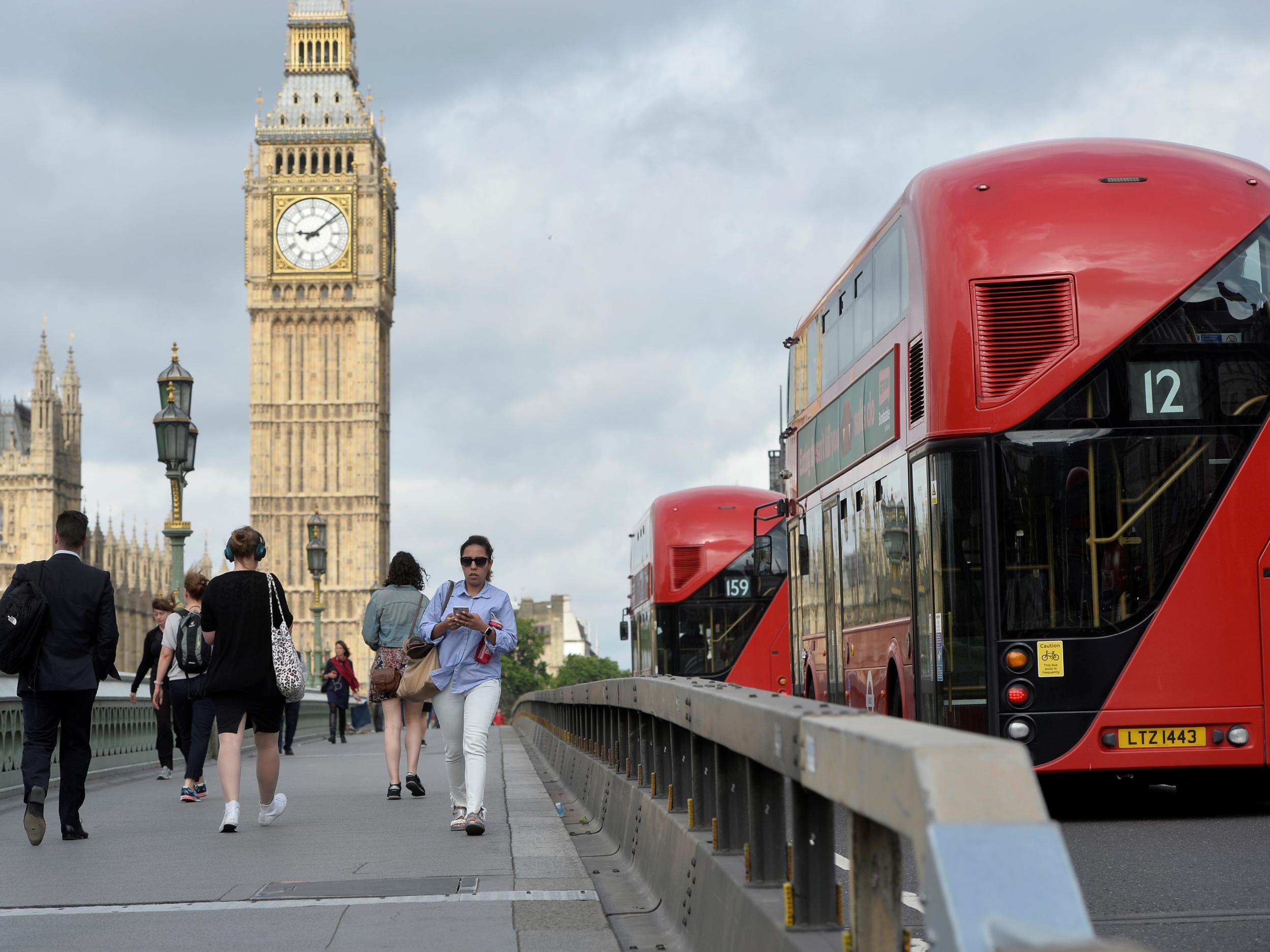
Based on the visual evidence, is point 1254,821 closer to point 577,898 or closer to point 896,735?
point 577,898

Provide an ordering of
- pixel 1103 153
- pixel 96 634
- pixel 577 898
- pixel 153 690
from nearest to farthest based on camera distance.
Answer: pixel 577 898 < pixel 96 634 < pixel 1103 153 < pixel 153 690

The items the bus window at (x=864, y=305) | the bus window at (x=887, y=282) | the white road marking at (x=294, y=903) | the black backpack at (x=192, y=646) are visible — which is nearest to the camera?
the white road marking at (x=294, y=903)

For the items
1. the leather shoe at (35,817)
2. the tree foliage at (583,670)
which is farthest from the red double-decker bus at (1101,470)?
the tree foliage at (583,670)

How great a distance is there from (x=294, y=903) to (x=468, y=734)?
298 cm

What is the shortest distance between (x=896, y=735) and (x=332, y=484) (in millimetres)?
97702

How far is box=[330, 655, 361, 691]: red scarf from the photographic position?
2681 cm

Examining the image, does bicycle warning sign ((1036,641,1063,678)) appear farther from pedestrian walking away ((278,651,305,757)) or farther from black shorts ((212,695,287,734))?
pedestrian walking away ((278,651,305,757))

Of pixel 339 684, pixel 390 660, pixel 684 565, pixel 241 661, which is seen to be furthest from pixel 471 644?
pixel 339 684

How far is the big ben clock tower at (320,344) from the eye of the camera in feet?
319

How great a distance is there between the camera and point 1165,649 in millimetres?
10172

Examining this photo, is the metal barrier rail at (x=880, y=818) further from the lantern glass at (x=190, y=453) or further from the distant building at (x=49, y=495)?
the distant building at (x=49, y=495)

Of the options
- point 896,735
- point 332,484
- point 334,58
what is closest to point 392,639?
point 896,735

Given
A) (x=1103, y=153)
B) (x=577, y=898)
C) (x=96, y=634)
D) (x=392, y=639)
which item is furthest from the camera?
(x=392, y=639)

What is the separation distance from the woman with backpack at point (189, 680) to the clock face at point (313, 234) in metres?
84.0
